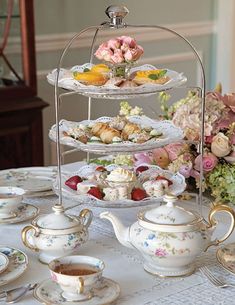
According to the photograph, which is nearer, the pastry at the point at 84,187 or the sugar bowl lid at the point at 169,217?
the sugar bowl lid at the point at 169,217

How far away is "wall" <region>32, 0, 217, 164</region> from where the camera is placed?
3.49 metres

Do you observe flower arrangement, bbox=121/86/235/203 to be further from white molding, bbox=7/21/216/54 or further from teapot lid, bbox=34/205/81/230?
white molding, bbox=7/21/216/54

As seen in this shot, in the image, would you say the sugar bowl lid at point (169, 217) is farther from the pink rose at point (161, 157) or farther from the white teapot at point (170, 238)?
the pink rose at point (161, 157)

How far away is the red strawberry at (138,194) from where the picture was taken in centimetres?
160

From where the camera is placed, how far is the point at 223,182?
70.2 inches

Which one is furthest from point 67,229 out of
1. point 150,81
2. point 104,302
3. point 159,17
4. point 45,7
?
point 159,17

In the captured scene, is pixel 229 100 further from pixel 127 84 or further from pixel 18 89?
pixel 18 89

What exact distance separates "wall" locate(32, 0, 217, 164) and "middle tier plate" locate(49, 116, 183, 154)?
5.46 feet

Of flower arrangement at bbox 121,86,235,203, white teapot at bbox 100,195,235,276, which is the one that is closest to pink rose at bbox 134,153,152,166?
flower arrangement at bbox 121,86,235,203

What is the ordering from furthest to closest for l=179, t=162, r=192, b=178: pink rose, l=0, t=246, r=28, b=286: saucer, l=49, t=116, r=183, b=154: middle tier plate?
l=179, t=162, r=192, b=178: pink rose < l=49, t=116, r=183, b=154: middle tier plate < l=0, t=246, r=28, b=286: saucer

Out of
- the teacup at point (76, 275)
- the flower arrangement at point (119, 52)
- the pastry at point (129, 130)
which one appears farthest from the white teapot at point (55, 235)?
the flower arrangement at point (119, 52)

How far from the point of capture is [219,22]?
4.24 meters

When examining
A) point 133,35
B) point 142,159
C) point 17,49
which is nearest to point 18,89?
point 17,49

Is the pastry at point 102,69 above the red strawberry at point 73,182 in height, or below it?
above
